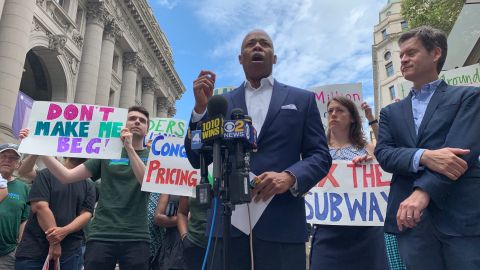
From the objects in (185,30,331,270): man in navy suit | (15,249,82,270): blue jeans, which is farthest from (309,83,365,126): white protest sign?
(15,249,82,270): blue jeans

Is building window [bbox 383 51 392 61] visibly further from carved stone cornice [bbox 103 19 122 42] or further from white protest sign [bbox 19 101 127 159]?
white protest sign [bbox 19 101 127 159]

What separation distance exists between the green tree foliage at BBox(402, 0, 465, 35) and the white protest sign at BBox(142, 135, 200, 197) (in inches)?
535

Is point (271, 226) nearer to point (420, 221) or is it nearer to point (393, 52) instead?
point (420, 221)

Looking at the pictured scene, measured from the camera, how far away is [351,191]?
4.10 m

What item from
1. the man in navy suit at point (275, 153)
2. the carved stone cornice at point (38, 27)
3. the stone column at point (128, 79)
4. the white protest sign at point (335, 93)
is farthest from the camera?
the stone column at point (128, 79)

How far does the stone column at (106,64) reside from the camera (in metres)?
23.6

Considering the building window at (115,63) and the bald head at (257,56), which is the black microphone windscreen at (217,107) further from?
the building window at (115,63)

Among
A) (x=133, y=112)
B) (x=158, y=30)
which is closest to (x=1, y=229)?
(x=133, y=112)

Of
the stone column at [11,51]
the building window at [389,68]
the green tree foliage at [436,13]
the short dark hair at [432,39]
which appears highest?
the building window at [389,68]

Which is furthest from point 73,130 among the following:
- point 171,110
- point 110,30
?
point 171,110

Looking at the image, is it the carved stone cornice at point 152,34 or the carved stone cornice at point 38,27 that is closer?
the carved stone cornice at point 38,27

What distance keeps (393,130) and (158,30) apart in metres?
35.1

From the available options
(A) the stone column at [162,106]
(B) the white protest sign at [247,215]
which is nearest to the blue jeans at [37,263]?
(B) the white protest sign at [247,215]

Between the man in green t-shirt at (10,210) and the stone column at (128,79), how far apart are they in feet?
79.1
